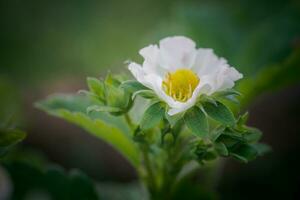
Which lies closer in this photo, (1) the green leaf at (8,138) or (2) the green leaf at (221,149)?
(2) the green leaf at (221,149)

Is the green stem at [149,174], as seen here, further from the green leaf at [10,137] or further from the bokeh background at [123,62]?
the bokeh background at [123,62]

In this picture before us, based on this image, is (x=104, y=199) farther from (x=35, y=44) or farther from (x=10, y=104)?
(x=35, y=44)

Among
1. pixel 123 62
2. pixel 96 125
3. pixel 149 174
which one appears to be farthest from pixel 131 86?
pixel 123 62

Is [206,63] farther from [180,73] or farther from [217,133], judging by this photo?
[217,133]

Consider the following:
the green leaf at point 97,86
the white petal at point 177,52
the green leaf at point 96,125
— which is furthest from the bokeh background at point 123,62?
the green leaf at point 97,86

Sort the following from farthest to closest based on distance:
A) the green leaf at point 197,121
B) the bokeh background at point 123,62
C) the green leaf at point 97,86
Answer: the bokeh background at point 123,62, the green leaf at point 97,86, the green leaf at point 197,121

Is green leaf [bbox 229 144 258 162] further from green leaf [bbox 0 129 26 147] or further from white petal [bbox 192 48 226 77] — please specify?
green leaf [bbox 0 129 26 147]

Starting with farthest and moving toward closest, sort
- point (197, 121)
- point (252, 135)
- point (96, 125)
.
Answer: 1. point (96, 125)
2. point (252, 135)
3. point (197, 121)
